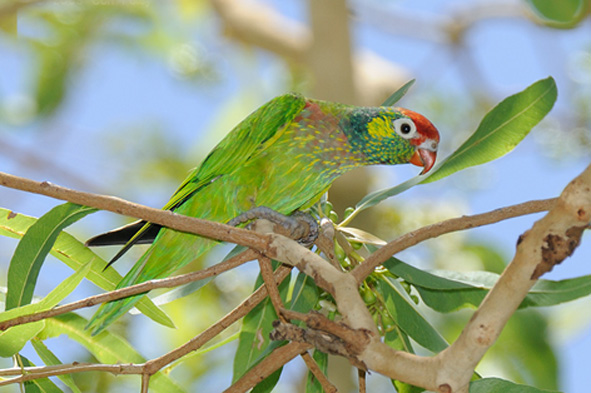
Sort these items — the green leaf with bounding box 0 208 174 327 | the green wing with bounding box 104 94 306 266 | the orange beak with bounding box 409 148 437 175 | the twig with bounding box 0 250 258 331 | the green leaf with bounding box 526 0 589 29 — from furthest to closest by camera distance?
the orange beak with bounding box 409 148 437 175 → the green wing with bounding box 104 94 306 266 → the green leaf with bounding box 0 208 174 327 → the green leaf with bounding box 526 0 589 29 → the twig with bounding box 0 250 258 331

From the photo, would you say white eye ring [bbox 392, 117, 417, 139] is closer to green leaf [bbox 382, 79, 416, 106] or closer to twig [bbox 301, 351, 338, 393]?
green leaf [bbox 382, 79, 416, 106]

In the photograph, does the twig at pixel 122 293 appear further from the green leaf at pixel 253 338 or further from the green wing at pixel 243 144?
the green wing at pixel 243 144

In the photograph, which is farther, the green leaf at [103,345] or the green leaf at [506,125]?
the green leaf at [103,345]

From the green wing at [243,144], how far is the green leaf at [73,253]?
0.96ft

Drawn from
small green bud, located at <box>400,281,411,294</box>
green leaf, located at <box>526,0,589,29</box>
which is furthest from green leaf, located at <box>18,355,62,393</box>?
green leaf, located at <box>526,0,589,29</box>

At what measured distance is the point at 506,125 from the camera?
74.5 inches

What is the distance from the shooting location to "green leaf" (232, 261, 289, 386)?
6.60 ft

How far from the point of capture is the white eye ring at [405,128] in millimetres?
2305

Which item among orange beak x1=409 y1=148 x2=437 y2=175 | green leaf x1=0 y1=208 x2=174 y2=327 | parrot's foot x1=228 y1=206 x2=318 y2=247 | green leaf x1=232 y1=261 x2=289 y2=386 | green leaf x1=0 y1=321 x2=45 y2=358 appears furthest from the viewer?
orange beak x1=409 y1=148 x2=437 y2=175

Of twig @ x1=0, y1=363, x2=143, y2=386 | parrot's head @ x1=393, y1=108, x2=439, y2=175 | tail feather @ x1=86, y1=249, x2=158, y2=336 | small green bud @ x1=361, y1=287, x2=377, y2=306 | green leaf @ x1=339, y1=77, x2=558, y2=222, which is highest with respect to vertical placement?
parrot's head @ x1=393, y1=108, x2=439, y2=175

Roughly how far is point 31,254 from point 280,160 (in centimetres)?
88

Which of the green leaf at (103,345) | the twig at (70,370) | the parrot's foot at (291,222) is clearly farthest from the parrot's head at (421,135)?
the twig at (70,370)

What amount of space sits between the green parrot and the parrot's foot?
0.15ft

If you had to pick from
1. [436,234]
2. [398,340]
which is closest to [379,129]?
[398,340]
